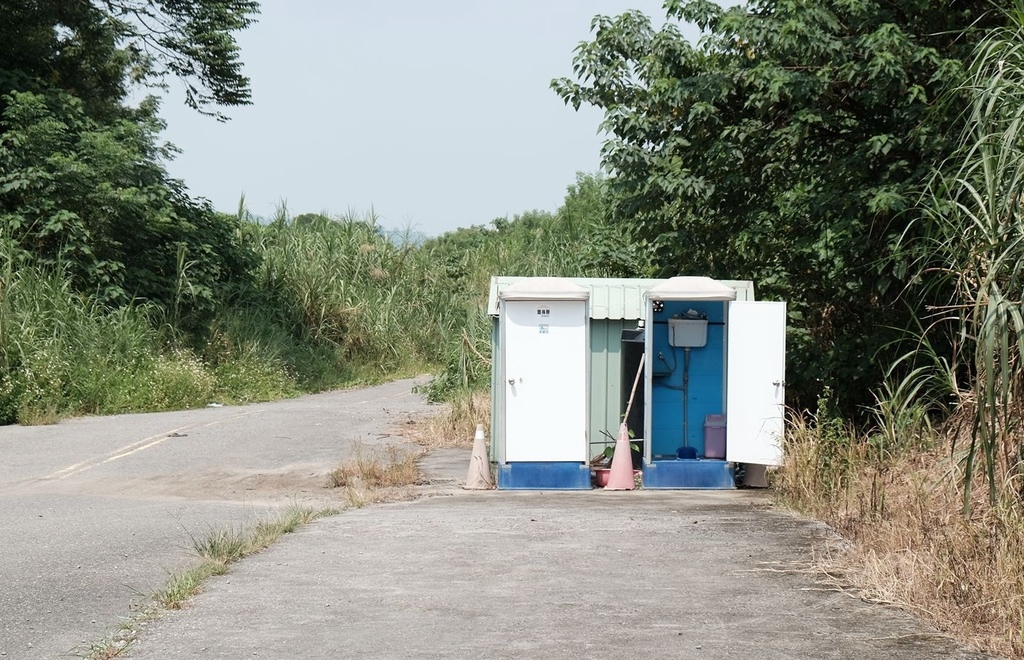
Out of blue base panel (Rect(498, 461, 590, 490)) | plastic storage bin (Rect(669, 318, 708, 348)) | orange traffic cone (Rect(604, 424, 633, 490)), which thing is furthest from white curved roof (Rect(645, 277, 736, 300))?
blue base panel (Rect(498, 461, 590, 490))

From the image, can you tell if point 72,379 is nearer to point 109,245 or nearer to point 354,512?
point 109,245

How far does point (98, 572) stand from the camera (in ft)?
26.6

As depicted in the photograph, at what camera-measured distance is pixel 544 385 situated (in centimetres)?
1230

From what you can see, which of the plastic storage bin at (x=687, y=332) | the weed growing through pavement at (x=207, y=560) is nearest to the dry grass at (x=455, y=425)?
the plastic storage bin at (x=687, y=332)

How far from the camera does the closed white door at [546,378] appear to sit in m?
12.2

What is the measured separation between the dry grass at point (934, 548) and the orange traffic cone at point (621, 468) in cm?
256

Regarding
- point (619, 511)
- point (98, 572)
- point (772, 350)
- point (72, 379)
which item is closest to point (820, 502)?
point (619, 511)

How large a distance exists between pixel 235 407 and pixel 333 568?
1556 cm

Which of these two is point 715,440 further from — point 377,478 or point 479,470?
point 377,478

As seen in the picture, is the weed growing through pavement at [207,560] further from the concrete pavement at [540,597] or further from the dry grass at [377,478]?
the dry grass at [377,478]

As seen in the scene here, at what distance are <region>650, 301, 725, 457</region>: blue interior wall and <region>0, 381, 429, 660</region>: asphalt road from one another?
141 inches

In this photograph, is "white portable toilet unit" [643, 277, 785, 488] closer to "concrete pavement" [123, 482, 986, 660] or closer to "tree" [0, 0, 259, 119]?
"concrete pavement" [123, 482, 986, 660]

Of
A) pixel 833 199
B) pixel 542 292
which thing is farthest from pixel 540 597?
pixel 833 199

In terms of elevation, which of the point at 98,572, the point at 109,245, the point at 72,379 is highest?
the point at 109,245
